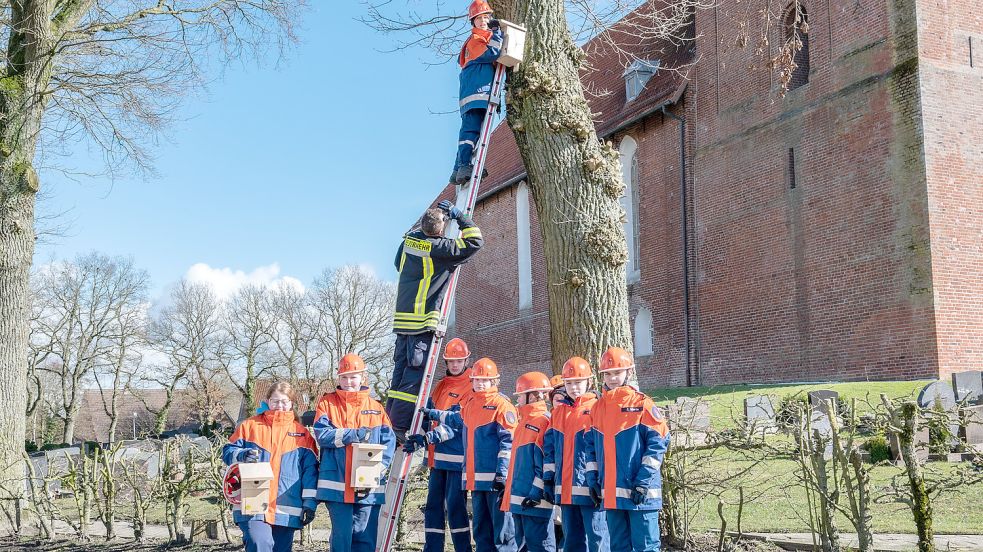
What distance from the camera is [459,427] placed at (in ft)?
23.6

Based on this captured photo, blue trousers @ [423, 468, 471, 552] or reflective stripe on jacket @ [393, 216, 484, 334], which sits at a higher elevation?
reflective stripe on jacket @ [393, 216, 484, 334]

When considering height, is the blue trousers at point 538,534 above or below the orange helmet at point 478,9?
below

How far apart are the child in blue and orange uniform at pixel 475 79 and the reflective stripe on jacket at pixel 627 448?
2298 mm

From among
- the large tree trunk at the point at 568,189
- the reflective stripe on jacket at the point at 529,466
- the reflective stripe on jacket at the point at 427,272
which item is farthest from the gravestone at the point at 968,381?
the reflective stripe on jacket at the point at 427,272

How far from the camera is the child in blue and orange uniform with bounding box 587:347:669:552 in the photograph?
5.90 meters

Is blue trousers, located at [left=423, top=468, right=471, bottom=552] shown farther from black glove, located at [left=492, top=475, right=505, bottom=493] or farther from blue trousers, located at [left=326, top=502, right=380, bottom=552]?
blue trousers, located at [left=326, top=502, right=380, bottom=552]

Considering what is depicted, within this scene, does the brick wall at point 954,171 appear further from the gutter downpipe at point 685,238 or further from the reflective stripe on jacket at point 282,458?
the reflective stripe on jacket at point 282,458

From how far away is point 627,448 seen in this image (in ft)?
19.8

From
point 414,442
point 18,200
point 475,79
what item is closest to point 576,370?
point 414,442

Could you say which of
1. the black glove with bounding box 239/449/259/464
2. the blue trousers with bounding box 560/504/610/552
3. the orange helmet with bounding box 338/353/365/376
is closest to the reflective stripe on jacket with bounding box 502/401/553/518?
the blue trousers with bounding box 560/504/610/552

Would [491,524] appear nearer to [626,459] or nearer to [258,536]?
[626,459]

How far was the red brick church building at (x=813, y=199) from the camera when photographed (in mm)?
16594

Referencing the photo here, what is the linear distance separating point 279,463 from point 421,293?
5.56 feet

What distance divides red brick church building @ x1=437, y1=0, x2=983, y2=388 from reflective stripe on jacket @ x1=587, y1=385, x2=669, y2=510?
10226 mm
